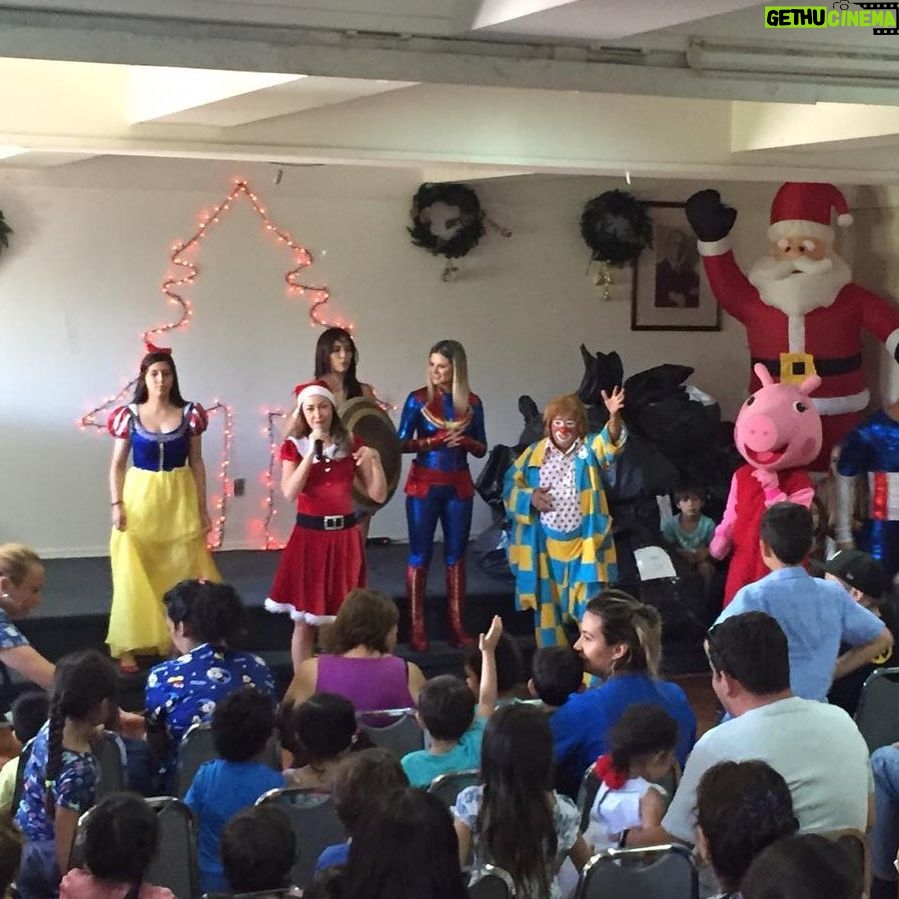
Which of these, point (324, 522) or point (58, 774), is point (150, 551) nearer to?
point (324, 522)

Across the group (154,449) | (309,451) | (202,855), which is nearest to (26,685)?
(154,449)

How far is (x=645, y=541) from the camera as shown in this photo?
19.1ft

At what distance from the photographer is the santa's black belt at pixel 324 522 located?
4.77 metres

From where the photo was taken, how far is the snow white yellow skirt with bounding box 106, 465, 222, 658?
191 inches

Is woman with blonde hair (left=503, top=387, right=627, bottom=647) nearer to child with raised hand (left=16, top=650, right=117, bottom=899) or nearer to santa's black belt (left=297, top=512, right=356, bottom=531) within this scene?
santa's black belt (left=297, top=512, right=356, bottom=531)

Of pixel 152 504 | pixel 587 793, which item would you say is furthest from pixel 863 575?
pixel 152 504

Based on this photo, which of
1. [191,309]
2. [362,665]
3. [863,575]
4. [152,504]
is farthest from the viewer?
[191,309]

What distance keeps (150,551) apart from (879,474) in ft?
10.9

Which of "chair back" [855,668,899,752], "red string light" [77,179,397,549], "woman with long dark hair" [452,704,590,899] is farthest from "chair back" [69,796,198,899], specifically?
"red string light" [77,179,397,549]

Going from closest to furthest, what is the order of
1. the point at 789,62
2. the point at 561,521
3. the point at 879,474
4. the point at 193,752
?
the point at 789,62, the point at 193,752, the point at 561,521, the point at 879,474

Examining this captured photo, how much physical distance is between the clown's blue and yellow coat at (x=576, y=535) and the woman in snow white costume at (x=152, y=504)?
52.8 inches

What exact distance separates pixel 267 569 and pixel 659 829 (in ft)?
12.7

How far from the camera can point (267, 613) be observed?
5484 millimetres

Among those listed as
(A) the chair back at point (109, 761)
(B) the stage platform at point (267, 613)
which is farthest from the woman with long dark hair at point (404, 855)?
(B) the stage platform at point (267, 613)
